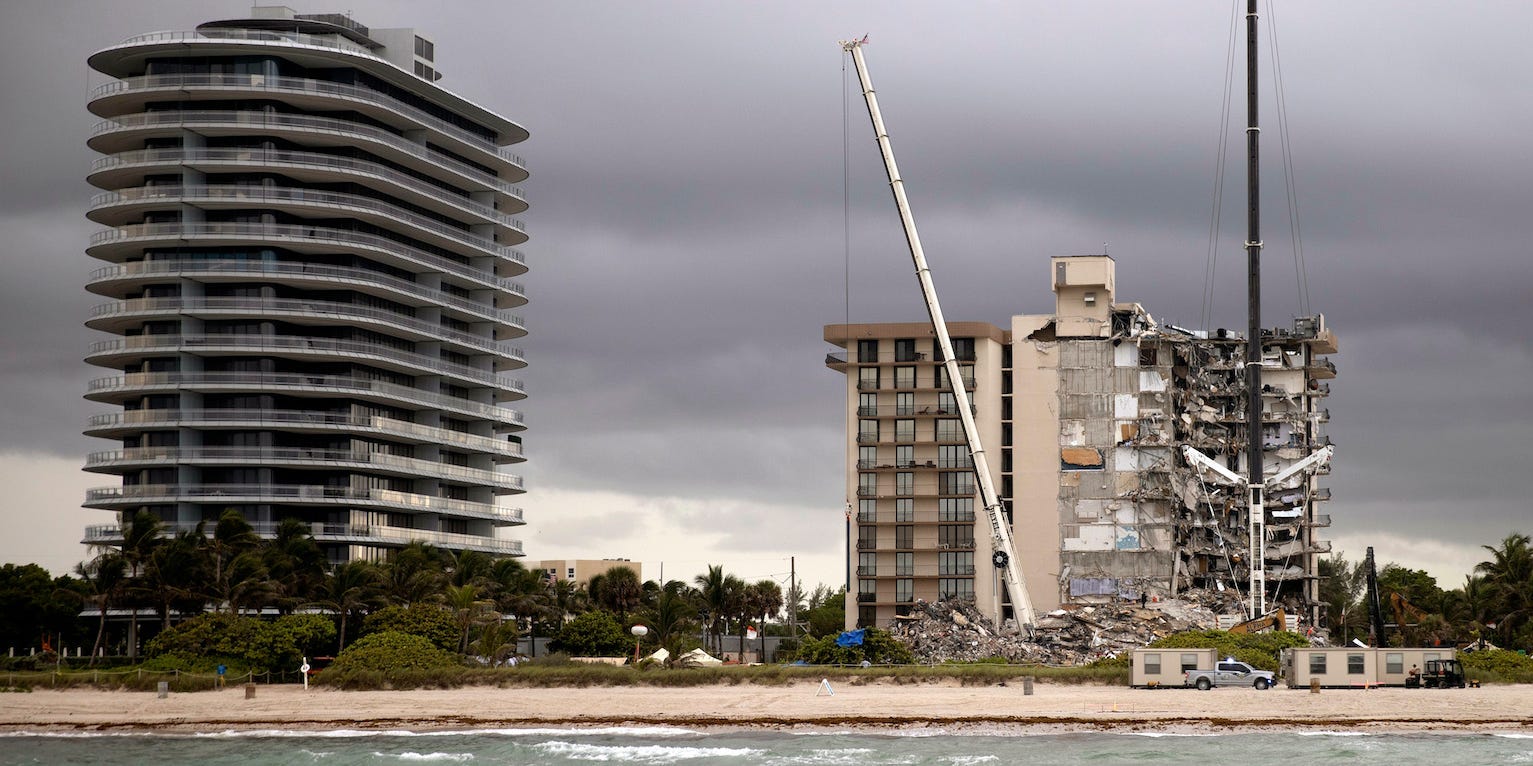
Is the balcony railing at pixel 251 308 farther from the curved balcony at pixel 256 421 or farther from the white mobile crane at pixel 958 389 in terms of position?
the white mobile crane at pixel 958 389

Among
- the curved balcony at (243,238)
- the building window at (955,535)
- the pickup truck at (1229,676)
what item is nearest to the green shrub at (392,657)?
the pickup truck at (1229,676)

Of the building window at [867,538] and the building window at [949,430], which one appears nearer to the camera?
the building window at [867,538]

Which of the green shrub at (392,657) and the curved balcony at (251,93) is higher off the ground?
the curved balcony at (251,93)

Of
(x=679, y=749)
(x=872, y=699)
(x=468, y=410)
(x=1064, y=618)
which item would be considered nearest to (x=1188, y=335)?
(x=1064, y=618)

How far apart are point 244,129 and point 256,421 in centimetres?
2036

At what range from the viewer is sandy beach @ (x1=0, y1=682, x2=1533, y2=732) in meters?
63.1

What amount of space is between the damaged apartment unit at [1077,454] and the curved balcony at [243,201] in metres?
33.3

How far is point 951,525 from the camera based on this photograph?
128500 millimetres

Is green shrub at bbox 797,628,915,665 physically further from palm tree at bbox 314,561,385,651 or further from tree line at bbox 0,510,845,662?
palm tree at bbox 314,561,385,651

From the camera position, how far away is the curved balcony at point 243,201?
402ft

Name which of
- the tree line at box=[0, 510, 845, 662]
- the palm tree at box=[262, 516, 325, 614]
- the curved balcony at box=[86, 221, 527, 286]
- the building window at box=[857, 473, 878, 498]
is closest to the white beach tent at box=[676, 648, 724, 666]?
the tree line at box=[0, 510, 845, 662]

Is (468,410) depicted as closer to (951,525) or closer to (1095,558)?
(951,525)

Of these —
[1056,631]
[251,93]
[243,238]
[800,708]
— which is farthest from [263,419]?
[800,708]

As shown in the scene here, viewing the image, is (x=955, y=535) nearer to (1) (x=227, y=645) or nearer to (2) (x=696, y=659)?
(2) (x=696, y=659)
